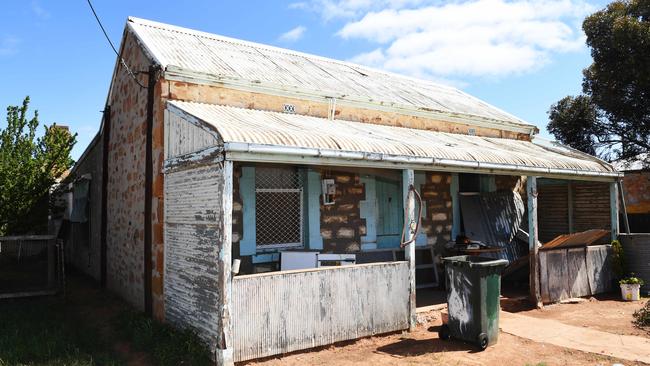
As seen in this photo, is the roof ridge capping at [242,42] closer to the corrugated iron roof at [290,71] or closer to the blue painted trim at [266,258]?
the corrugated iron roof at [290,71]

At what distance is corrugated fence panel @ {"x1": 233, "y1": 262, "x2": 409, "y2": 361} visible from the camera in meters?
5.32

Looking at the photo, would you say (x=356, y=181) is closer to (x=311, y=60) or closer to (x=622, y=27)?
(x=311, y=60)

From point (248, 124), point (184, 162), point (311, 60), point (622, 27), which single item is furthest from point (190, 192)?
point (622, 27)

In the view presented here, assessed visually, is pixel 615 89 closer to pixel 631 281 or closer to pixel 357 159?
pixel 631 281

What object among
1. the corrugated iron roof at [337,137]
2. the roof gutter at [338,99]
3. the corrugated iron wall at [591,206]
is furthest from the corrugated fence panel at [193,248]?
the corrugated iron wall at [591,206]

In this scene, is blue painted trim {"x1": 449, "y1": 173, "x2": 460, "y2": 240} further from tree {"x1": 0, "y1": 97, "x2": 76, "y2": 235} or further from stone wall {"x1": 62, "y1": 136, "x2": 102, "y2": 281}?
tree {"x1": 0, "y1": 97, "x2": 76, "y2": 235}

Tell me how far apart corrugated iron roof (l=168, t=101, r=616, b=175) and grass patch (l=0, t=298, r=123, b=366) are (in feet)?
10.1

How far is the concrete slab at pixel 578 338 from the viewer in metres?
5.93

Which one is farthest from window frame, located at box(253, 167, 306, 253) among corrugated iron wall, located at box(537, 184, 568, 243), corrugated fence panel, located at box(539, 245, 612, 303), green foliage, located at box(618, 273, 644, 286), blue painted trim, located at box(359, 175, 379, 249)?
corrugated iron wall, located at box(537, 184, 568, 243)

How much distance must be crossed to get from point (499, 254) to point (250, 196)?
586 centimetres

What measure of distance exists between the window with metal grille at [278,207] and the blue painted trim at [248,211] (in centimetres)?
18

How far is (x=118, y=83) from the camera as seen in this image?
960 centimetres

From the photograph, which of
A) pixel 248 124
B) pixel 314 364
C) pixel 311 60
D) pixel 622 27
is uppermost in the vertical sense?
pixel 622 27

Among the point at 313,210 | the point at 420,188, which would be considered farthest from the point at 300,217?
the point at 420,188
